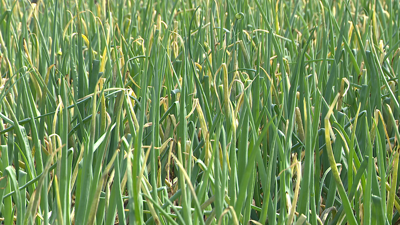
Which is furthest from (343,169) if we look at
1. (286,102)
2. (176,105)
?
(176,105)

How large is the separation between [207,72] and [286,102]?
10.6 inches

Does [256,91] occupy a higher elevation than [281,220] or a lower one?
higher

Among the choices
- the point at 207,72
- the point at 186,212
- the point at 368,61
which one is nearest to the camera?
the point at 186,212

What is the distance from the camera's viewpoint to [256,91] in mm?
645

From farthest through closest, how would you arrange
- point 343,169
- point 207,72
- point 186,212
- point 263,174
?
point 207,72 < point 343,169 < point 263,174 < point 186,212

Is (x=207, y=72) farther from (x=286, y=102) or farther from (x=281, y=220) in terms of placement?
(x=281, y=220)

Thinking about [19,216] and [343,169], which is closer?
[19,216]

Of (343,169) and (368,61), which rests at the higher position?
(368,61)

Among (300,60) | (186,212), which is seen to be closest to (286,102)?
(300,60)

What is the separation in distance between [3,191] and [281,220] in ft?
1.06

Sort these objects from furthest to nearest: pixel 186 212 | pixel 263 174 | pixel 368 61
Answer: pixel 368 61
pixel 263 174
pixel 186 212

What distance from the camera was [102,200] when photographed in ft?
1.78

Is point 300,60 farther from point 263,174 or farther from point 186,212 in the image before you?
point 186,212

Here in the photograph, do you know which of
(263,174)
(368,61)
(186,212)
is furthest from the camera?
(368,61)
